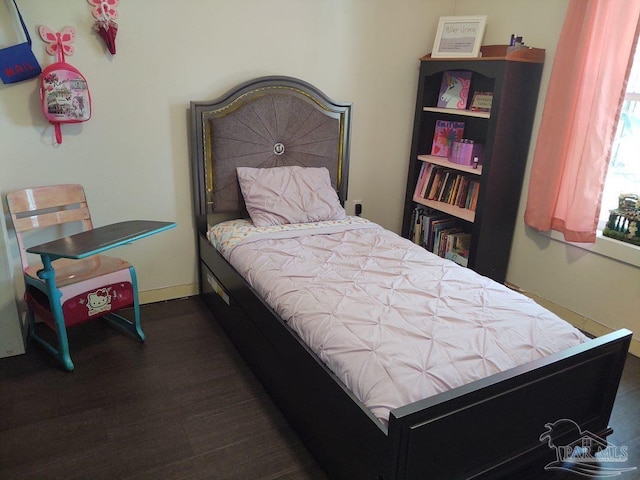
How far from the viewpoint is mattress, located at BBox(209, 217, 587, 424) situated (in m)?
1.49

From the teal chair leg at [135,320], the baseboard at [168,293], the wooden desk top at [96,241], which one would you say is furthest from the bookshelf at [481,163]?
the teal chair leg at [135,320]

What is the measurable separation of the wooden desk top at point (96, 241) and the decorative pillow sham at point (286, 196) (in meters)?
0.72

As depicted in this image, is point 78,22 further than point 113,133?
No

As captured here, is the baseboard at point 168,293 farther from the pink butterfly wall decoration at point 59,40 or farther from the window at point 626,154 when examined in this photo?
the window at point 626,154

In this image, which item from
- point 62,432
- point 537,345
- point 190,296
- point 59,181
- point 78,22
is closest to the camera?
point 537,345

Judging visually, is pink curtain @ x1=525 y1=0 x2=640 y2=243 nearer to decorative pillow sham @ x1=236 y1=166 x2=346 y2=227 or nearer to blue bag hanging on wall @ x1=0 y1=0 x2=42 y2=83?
decorative pillow sham @ x1=236 y1=166 x2=346 y2=227

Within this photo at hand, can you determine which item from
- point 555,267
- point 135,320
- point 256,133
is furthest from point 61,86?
point 555,267

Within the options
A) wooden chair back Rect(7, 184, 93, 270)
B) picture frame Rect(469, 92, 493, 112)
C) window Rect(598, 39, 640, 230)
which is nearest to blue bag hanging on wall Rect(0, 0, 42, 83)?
wooden chair back Rect(7, 184, 93, 270)

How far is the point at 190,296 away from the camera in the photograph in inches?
122

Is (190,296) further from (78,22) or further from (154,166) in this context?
(78,22)

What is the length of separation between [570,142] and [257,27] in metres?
1.94

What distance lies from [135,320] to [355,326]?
1367mm

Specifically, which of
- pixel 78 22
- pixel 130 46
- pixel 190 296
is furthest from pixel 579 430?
pixel 78 22

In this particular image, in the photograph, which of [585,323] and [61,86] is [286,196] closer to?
[61,86]
